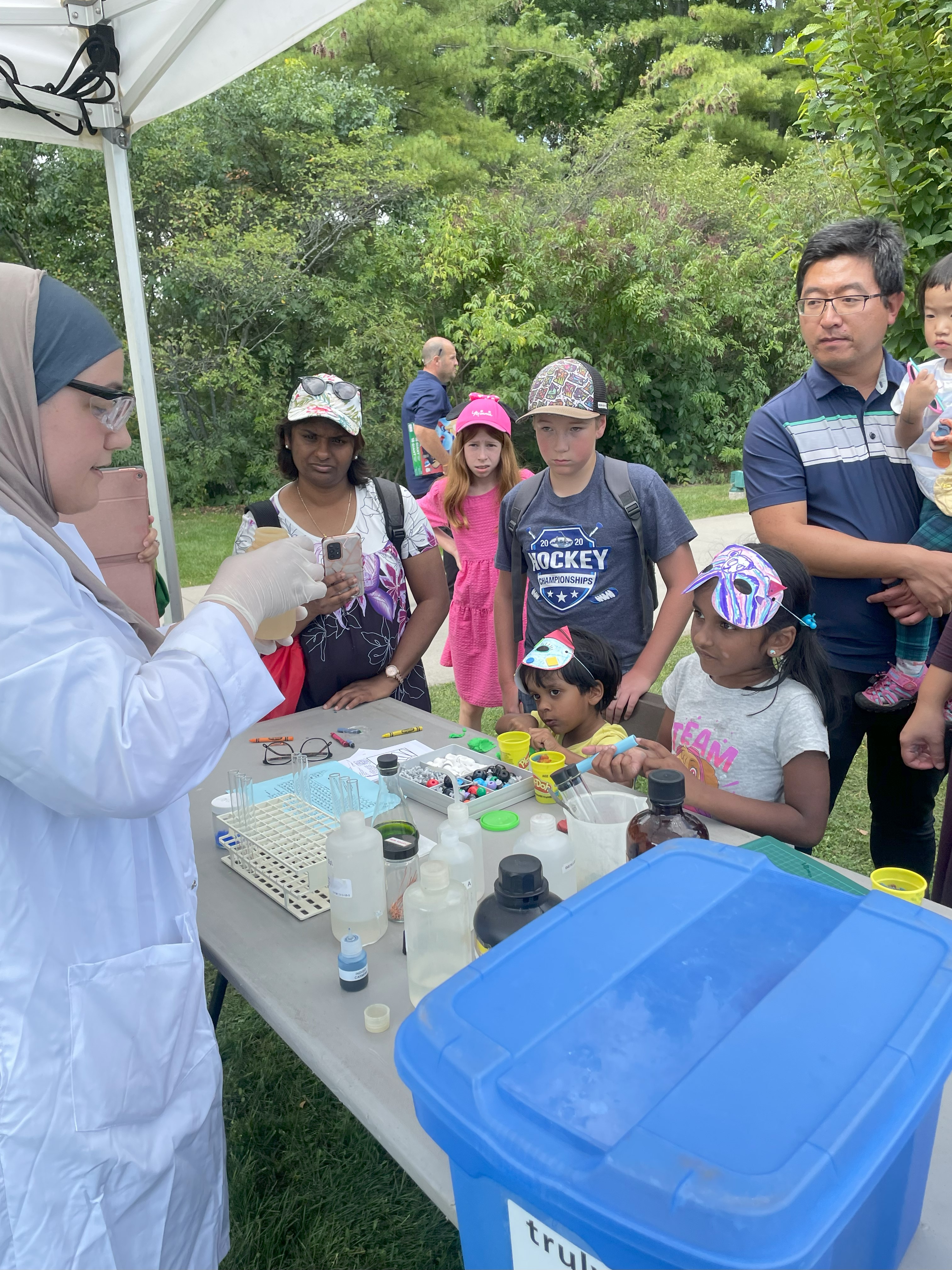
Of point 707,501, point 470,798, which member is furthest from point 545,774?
point 707,501

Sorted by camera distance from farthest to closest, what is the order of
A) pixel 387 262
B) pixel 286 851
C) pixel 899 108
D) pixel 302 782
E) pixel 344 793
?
pixel 387 262 → pixel 899 108 → pixel 302 782 → pixel 344 793 → pixel 286 851

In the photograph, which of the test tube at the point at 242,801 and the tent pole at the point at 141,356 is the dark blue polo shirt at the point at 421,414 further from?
the test tube at the point at 242,801

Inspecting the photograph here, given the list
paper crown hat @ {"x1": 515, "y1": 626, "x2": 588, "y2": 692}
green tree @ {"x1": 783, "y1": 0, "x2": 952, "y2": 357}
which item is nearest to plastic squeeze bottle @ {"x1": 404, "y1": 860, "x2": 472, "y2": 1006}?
paper crown hat @ {"x1": 515, "y1": 626, "x2": 588, "y2": 692}

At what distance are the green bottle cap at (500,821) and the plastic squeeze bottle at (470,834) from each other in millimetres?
179

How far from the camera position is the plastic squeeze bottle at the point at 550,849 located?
1.43m

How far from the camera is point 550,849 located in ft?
4.70

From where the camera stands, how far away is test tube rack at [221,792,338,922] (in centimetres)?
161

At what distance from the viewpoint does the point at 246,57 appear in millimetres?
2816

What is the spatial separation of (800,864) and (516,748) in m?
0.89

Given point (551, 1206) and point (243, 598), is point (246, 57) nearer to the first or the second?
point (243, 598)

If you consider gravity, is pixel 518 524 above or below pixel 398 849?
above

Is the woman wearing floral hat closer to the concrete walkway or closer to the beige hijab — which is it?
the beige hijab

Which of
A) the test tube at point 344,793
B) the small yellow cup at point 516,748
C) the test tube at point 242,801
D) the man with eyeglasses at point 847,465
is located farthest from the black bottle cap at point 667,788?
the man with eyeglasses at point 847,465

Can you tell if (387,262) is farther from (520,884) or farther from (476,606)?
(520,884)
